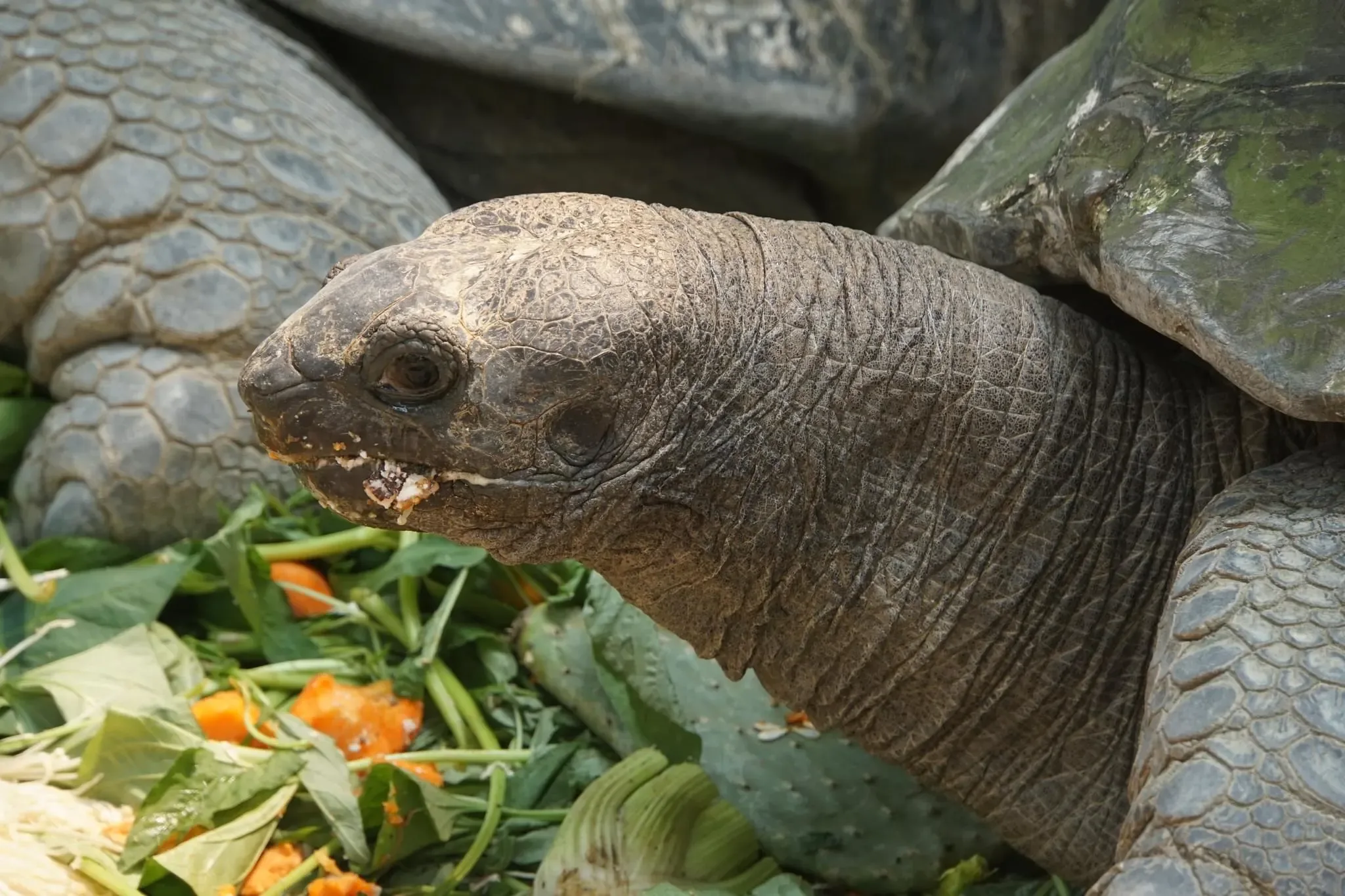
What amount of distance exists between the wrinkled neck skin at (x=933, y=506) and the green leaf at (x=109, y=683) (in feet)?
3.36

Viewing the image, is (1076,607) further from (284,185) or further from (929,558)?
(284,185)

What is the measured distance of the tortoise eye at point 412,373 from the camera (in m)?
1.72

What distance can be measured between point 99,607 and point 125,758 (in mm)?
550

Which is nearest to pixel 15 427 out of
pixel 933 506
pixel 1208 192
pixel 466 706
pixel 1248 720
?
pixel 466 706

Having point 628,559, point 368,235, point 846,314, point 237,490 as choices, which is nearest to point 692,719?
point 628,559

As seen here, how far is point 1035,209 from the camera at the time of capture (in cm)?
218

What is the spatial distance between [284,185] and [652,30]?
3.54 feet

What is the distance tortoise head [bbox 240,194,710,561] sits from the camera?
174 cm

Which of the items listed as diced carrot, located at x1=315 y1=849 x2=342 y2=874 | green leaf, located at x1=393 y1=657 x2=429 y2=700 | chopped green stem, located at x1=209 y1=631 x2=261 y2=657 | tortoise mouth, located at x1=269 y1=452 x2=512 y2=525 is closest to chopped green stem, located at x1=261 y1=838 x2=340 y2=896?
diced carrot, located at x1=315 y1=849 x2=342 y2=874

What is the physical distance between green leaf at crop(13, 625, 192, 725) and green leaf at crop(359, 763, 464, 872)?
0.38m

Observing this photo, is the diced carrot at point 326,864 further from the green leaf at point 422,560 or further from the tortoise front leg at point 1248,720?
the tortoise front leg at point 1248,720

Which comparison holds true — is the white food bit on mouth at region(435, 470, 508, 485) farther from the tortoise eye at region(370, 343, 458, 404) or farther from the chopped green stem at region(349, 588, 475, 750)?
the chopped green stem at region(349, 588, 475, 750)

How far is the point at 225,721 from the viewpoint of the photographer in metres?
2.61

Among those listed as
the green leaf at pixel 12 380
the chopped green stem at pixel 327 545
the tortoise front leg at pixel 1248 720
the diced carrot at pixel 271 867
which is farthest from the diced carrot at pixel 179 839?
the green leaf at pixel 12 380
